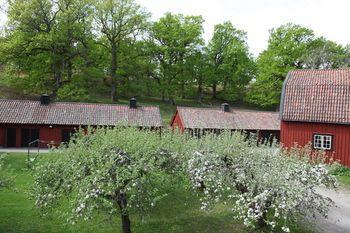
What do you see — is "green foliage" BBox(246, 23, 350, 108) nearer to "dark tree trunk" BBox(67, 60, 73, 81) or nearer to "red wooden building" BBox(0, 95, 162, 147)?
"red wooden building" BBox(0, 95, 162, 147)

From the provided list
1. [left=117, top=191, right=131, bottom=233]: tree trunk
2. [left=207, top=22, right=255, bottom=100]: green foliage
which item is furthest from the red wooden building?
[left=207, top=22, right=255, bottom=100]: green foliage

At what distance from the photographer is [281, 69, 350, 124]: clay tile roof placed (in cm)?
2581

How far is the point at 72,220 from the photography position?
35.5ft

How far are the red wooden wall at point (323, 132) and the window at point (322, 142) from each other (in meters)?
0.28

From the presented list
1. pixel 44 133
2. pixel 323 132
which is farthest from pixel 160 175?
pixel 44 133

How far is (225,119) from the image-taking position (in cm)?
3953

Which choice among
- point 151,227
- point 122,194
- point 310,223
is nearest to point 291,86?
point 310,223

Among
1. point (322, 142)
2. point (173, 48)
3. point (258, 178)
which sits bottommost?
point (258, 178)

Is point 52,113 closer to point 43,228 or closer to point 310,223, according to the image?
point 43,228

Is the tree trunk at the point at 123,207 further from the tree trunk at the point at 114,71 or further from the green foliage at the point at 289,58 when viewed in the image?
the green foliage at the point at 289,58

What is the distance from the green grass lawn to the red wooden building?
54.2ft

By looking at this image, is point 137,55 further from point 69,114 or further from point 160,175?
point 160,175

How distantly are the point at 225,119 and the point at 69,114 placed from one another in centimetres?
1649

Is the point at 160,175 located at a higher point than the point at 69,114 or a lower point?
lower
